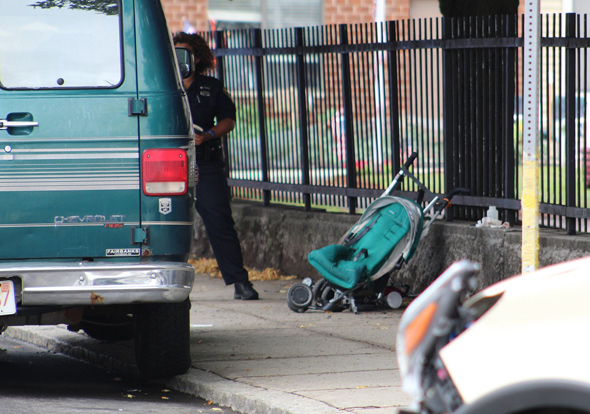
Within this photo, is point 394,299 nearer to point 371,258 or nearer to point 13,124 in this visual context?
point 371,258

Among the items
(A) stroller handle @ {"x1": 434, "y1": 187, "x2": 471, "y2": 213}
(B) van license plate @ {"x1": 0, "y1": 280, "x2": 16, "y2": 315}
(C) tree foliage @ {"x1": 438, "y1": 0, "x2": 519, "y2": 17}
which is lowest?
(B) van license plate @ {"x1": 0, "y1": 280, "x2": 16, "y2": 315}

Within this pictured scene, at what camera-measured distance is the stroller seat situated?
838 centimetres

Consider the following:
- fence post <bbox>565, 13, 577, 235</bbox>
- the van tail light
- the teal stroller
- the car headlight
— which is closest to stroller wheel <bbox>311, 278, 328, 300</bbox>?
the teal stroller

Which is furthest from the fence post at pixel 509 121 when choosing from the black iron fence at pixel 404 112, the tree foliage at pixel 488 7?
the tree foliage at pixel 488 7

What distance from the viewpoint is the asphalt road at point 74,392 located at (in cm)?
609

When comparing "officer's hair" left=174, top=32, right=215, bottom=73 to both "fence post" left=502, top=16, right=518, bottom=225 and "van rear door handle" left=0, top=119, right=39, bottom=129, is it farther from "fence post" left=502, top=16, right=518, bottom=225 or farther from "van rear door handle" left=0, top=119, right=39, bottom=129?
"van rear door handle" left=0, top=119, right=39, bottom=129

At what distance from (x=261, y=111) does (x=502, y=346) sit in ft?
28.2

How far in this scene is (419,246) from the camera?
9.39 m

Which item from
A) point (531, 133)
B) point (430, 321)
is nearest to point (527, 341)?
point (430, 321)

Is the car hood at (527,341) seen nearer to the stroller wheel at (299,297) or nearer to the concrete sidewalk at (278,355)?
the concrete sidewalk at (278,355)

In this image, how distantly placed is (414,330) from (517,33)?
5746 mm

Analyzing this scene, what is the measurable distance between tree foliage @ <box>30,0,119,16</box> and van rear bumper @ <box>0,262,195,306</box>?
4.37ft

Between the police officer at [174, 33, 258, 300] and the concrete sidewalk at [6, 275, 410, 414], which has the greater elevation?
the police officer at [174, 33, 258, 300]

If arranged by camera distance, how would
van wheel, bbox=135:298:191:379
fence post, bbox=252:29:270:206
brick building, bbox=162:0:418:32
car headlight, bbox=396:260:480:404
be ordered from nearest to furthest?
car headlight, bbox=396:260:480:404, van wheel, bbox=135:298:191:379, fence post, bbox=252:29:270:206, brick building, bbox=162:0:418:32
